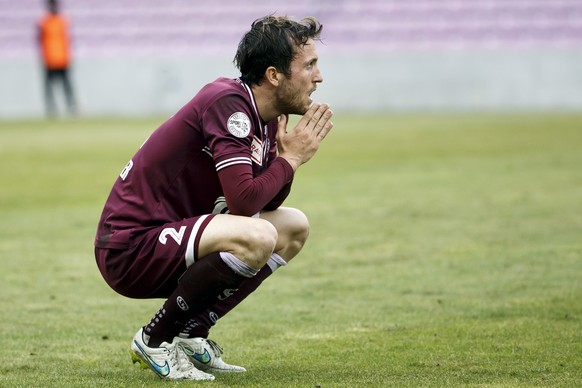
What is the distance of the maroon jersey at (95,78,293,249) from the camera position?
4.32 m

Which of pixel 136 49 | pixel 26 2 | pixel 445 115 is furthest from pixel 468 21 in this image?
pixel 26 2

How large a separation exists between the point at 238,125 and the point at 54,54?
21.6 metres

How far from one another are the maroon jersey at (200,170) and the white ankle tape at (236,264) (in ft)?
0.62

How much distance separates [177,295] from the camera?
14.5 feet

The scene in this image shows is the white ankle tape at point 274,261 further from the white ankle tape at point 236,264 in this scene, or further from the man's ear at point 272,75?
the man's ear at point 272,75

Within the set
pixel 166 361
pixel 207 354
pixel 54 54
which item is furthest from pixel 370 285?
pixel 54 54

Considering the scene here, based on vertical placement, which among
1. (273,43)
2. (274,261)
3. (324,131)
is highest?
(273,43)

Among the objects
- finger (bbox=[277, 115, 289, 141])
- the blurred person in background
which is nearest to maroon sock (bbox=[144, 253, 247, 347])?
finger (bbox=[277, 115, 289, 141])

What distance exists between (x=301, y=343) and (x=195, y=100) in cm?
146

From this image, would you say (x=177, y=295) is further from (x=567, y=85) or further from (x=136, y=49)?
(x=136, y=49)

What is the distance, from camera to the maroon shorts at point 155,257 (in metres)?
4.41

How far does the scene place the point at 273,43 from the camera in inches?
177

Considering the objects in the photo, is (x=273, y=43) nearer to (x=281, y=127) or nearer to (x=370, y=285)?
(x=281, y=127)

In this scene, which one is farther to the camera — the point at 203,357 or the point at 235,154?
the point at 203,357
